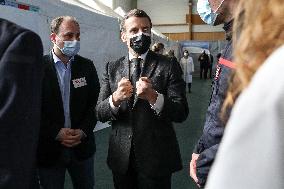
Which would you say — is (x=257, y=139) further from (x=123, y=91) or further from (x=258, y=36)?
(x=123, y=91)

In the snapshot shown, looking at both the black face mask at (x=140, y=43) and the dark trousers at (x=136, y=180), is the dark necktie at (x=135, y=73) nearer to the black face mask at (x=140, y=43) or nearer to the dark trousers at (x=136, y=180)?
the black face mask at (x=140, y=43)

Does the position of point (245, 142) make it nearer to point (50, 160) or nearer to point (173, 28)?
point (50, 160)

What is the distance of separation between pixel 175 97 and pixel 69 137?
74cm

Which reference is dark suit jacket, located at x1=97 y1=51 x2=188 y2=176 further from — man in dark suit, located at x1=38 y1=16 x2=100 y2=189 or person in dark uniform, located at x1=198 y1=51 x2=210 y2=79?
person in dark uniform, located at x1=198 y1=51 x2=210 y2=79

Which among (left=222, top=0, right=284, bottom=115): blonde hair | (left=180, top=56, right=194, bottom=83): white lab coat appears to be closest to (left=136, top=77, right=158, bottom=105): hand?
(left=222, top=0, right=284, bottom=115): blonde hair

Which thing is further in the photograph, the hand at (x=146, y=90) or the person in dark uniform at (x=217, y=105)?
the hand at (x=146, y=90)

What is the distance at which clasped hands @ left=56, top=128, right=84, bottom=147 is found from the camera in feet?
7.02

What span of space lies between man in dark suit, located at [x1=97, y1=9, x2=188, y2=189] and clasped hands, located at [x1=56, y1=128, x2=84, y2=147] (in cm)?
25

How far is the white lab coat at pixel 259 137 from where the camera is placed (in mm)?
352

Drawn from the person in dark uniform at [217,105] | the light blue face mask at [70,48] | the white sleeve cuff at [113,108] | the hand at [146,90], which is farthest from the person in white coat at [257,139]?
the light blue face mask at [70,48]

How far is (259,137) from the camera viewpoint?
0.36 metres

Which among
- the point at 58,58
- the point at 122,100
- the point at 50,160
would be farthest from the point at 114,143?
the point at 58,58

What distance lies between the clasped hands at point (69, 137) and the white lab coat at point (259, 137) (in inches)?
73.4

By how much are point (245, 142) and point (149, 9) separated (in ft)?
77.4
